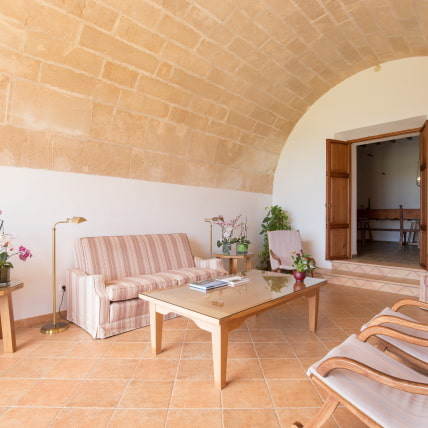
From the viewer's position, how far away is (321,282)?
3.08m

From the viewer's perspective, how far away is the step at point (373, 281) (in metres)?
4.46

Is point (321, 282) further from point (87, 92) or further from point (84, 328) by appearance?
point (87, 92)

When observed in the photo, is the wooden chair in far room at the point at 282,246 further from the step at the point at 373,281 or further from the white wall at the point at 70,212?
the white wall at the point at 70,212

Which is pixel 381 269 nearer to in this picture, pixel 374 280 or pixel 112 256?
pixel 374 280

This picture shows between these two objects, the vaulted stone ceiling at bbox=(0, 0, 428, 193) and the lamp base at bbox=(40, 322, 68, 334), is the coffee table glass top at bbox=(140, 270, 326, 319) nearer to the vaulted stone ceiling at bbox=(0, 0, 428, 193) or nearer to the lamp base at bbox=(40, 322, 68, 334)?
the lamp base at bbox=(40, 322, 68, 334)

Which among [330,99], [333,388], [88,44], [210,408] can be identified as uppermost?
[330,99]

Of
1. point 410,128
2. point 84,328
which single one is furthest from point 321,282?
point 410,128

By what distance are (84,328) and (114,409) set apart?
56.5 inches

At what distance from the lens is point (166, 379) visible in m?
2.14

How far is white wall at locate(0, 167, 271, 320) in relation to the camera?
3172 millimetres

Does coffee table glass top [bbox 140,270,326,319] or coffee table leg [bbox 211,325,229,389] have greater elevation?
coffee table glass top [bbox 140,270,326,319]

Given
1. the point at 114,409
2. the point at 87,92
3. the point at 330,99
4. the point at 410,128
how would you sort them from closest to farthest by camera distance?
the point at 114,409
the point at 87,92
the point at 410,128
the point at 330,99

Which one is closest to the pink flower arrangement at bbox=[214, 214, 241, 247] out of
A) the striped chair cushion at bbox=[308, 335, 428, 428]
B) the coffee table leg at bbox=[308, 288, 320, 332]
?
the coffee table leg at bbox=[308, 288, 320, 332]

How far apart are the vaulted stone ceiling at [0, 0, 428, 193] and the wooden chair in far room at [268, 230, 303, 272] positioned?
4.90 ft
